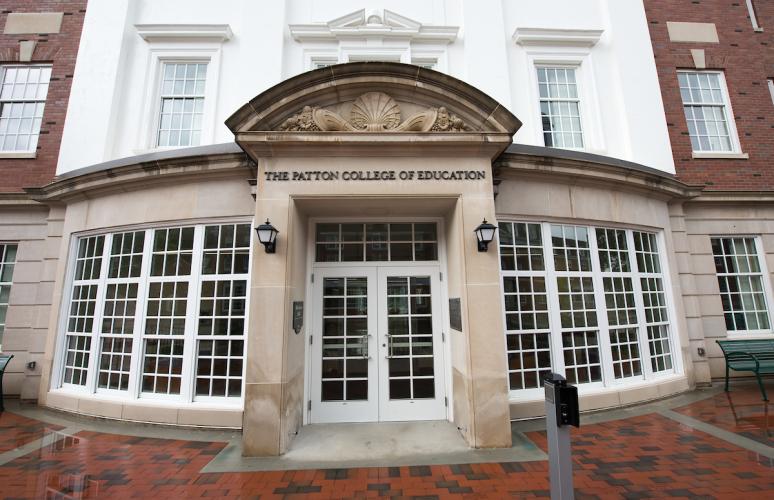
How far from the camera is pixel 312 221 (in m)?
5.90

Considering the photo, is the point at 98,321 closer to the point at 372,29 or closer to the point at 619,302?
the point at 372,29

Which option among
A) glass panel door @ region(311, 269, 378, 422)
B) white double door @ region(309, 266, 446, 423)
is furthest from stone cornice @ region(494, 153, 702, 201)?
glass panel door @ region(311, 269, 378, 422)

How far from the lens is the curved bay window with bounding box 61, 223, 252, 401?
569 cm

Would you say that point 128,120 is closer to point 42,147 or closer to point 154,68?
point 154,68

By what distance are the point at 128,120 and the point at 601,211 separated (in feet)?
33.8

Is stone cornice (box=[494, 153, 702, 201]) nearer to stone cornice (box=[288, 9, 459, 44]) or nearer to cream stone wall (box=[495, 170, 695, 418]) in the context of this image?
cream stone wall (box=[495, 170, 695, 418])

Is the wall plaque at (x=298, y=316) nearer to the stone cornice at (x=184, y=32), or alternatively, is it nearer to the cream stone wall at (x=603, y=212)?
the cream stone wall at (x=603, y=212)

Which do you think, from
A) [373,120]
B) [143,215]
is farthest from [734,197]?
[143,215]

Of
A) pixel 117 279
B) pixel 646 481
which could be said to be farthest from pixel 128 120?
pixel 646 481

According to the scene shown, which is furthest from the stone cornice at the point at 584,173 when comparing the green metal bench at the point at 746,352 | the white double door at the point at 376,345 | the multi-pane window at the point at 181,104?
the multi-pane window at the point at 181,104

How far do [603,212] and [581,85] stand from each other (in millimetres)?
3822

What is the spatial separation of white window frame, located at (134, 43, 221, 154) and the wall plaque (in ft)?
15.2

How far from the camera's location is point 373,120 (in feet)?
17.0

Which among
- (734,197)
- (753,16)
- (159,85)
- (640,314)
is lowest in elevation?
(640,314)
